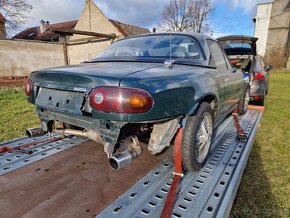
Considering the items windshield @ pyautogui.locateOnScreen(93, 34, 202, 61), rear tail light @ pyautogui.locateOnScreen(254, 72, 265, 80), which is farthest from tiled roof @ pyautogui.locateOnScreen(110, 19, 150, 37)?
windshield @ pyautogui.locateOnScreen(93, 34, 202, 61)

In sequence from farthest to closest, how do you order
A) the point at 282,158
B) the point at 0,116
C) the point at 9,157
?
the point at 0,116 → the point at 282,158 → the point at 9,157

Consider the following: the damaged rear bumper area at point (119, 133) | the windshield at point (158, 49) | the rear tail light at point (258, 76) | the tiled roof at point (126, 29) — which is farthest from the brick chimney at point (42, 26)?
the damaged rear bumper area at point (119, 133)

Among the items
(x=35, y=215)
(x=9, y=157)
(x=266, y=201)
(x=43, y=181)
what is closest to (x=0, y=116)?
(x=9, y=157)

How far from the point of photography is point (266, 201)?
85.4 inches

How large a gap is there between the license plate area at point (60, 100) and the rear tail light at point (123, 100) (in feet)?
0.93

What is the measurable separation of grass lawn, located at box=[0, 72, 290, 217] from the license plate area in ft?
5.71

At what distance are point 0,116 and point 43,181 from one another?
3761 mm

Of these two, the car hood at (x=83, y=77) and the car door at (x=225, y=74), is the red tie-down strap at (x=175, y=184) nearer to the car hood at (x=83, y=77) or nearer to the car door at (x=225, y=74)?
the car hood at (x=83, y=77)

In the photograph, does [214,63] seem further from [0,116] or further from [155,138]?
[0,116]

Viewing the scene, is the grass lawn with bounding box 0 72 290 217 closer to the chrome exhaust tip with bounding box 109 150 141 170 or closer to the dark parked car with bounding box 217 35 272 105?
the dark parked car with bounding box 217 35 272 105

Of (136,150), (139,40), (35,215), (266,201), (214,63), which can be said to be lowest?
(266,201)

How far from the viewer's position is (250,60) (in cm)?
555

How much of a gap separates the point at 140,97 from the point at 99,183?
946 millimetres

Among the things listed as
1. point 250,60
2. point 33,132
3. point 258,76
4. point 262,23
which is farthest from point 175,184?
point 262,23
